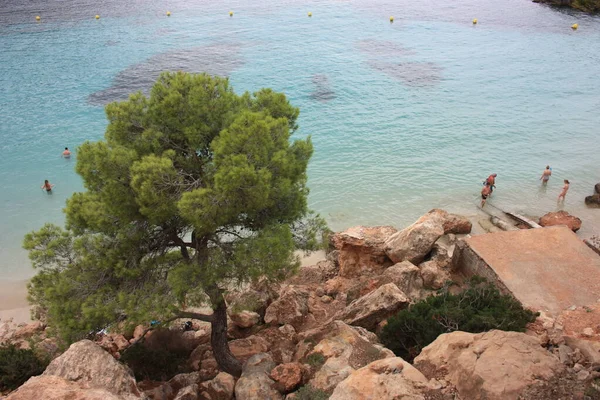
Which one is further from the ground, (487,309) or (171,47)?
(171,47)

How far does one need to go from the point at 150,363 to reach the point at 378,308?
6979mm

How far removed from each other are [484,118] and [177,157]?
3035 centimetres

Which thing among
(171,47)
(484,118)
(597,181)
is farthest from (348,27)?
(597,181)

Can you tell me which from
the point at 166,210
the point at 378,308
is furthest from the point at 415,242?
the point at 166,210

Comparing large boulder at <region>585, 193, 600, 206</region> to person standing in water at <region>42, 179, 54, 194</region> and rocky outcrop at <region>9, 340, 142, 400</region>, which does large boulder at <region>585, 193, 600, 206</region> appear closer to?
rocky outcrop at <region>9, 340, 142, 400</region>

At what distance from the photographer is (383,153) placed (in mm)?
30781

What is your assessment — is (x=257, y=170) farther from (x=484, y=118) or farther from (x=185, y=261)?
(x=484, y=118)

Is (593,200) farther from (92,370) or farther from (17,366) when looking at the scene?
(17,366)

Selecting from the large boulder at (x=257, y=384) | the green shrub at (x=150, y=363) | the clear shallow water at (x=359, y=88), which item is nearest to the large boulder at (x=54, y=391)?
the large boulder at (x=257, y=384)

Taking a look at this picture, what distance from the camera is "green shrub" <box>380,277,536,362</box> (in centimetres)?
1185

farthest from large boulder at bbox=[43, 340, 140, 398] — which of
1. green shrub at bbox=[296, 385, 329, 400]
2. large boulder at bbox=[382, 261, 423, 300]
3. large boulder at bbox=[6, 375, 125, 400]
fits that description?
large boulder at bbox=[382, 261, 423, 300]

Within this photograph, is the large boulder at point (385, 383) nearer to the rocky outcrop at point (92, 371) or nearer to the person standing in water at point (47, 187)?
the rocky outcrop at point (92, 371)

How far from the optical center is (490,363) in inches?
350

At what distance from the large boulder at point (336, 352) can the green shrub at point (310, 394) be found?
0.27 metres
